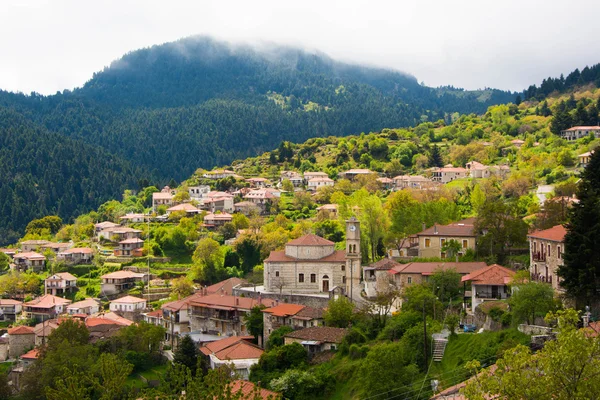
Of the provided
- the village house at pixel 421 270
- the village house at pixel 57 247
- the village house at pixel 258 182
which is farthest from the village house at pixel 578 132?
the village house at pixel 57 247

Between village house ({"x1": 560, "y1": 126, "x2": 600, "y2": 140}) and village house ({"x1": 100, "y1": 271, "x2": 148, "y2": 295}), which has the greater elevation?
village house ({"x1": 560, "y1": 126, "x2": 600, "y2": 140})

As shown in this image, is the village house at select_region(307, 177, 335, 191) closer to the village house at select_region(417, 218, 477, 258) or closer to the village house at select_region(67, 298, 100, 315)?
the village house at select_region(67, 298, 100, 315)

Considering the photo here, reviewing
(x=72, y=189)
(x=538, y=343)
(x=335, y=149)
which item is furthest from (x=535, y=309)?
(x=72, y=189)

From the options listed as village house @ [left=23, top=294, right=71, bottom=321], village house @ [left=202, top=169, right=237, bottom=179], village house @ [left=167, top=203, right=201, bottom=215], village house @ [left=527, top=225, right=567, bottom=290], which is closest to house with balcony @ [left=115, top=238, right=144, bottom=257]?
village house @ [left=167, top=203, right=201, bottom=215]

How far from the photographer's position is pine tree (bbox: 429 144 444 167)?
353 ft

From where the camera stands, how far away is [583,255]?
29.8m

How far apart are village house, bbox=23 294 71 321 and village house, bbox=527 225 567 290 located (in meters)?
44.1

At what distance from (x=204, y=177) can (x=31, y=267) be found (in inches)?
1605

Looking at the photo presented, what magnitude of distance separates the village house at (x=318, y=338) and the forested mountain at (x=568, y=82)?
10250cm

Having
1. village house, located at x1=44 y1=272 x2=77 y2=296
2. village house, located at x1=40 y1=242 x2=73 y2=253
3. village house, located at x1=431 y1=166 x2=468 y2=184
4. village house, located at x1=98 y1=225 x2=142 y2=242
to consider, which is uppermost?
village house, located at x1=431 y1=166 x2=468 y2=184

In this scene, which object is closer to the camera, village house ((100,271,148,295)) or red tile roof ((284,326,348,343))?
red tile roof ((284,326,348,343))

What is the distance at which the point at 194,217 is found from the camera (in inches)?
3639

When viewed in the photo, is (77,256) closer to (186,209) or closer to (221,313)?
(186,209)

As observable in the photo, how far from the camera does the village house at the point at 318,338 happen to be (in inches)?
1582
